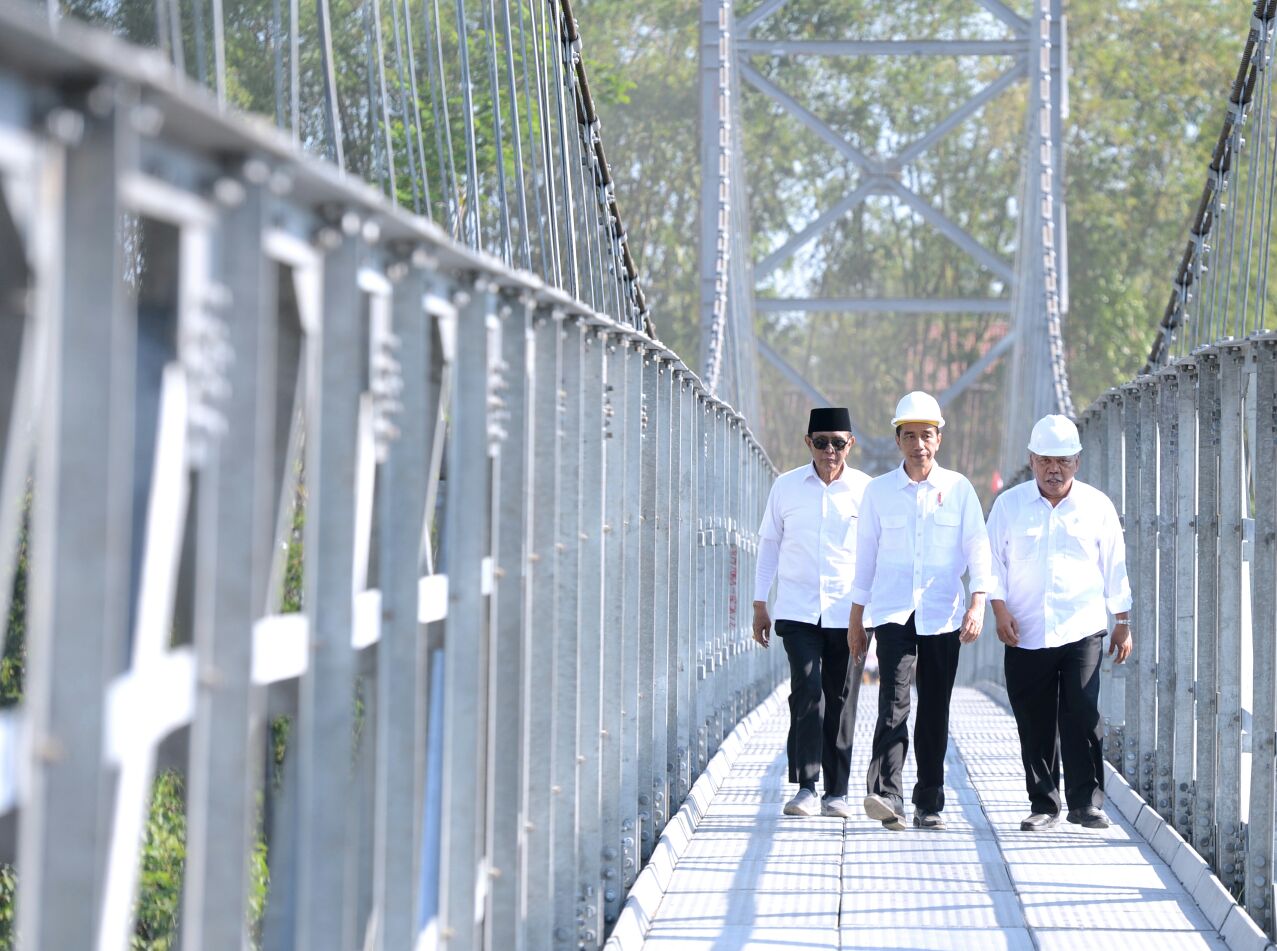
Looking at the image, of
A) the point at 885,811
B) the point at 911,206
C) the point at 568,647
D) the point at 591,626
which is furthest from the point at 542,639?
the point at 911,206

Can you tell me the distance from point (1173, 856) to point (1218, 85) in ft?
130

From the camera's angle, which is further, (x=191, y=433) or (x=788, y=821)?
(x=788, y=821)

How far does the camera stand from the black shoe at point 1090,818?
7.45m

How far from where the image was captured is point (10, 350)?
2.58 meters

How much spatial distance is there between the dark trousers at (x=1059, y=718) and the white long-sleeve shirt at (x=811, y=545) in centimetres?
89

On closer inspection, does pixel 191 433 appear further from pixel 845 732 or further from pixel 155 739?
pixel 845 732

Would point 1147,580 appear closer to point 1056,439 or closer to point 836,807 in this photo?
point 1056,439

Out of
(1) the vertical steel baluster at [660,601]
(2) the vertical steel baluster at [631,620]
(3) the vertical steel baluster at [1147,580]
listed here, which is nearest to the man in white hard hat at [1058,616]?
(3) the vertical steel baluster at [1147,580]

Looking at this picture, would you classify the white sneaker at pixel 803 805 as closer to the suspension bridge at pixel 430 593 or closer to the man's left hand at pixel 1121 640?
the suspension bridge at pixel 430 593

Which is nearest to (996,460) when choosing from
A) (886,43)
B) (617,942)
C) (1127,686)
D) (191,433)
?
(886,43)

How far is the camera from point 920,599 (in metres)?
7.59

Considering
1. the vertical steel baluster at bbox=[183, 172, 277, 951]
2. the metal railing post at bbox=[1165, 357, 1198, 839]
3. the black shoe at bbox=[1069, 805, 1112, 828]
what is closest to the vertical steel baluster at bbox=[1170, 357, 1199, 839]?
the metal railing post at bbox=[1165, 357, 1198, 839]

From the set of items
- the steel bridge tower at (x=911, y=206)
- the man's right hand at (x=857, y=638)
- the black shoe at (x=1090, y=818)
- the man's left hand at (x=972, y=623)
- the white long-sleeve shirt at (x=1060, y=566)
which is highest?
the steel bridge tower at (x=911, y=206)

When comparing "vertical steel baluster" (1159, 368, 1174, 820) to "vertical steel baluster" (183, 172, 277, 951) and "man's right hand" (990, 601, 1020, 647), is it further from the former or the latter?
"vertical steel baluster" (183, 172, 277, 951)
